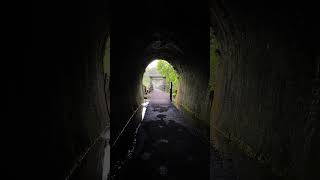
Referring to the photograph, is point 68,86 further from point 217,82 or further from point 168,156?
point 217,82

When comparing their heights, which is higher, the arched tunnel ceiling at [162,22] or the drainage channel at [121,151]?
the arched tunnel ceiling at [162,22]

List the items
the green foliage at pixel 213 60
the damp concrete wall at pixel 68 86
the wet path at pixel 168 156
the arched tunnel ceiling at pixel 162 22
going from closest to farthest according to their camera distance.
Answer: the damp concrete wall at pixel 68 86, the wet path at pixel 168 156, the arched tunnel ceiling at pixel 162 22, the green foliage at pixel 213 60

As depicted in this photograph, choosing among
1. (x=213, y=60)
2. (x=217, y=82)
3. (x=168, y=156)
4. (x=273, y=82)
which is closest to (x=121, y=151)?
(x=168, y=156)

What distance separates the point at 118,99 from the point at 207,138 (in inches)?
138

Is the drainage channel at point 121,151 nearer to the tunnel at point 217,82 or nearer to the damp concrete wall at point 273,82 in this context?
the tunnel at point 217,82

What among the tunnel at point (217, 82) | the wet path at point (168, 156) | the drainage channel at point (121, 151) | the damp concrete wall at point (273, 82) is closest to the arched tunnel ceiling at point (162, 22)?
the tunnel at point (217, 82)

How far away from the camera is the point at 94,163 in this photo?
6.01 meters

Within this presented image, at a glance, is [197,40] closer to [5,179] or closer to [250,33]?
[250,33]

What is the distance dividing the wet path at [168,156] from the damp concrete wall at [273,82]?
1.32 m

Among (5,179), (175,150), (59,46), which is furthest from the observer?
(175,150)

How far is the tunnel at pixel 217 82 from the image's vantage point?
3326mm

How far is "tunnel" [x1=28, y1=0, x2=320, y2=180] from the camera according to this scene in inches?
131

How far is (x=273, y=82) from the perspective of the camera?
4.37m

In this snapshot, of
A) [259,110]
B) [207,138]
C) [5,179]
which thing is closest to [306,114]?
[259,110]
